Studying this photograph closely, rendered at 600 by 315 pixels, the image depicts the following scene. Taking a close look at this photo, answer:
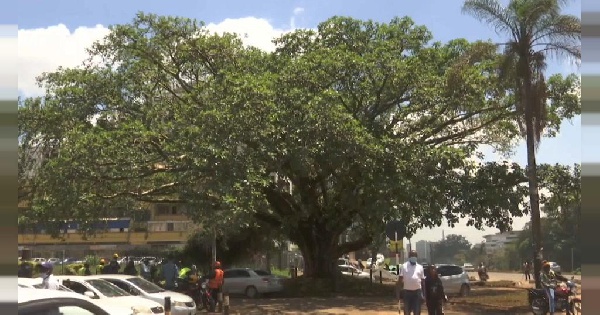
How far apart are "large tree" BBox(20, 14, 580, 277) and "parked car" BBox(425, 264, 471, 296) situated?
117 inches

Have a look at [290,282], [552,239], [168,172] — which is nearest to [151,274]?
[290,282]

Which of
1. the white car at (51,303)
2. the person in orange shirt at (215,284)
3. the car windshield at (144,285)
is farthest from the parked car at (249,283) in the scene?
the white car at (51,303)

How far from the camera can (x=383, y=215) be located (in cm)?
2267

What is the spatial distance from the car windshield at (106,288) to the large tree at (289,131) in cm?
489

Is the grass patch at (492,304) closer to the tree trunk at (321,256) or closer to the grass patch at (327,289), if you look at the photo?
the grass patch at (327,289)

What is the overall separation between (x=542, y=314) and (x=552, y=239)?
2303 centimetres

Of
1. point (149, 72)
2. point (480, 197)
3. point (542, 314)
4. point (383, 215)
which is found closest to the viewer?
point (542, 314)

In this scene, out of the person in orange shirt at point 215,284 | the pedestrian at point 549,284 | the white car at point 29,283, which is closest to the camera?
the white car at point 29,283

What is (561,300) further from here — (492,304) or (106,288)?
(106,288)

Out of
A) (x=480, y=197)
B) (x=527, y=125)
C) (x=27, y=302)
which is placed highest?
(x=527, y=125)

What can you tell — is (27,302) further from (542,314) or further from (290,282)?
(290,282)

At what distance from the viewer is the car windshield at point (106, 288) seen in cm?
1449

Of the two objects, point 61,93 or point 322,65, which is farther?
point 61,93

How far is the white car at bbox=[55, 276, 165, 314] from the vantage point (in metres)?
13.9
